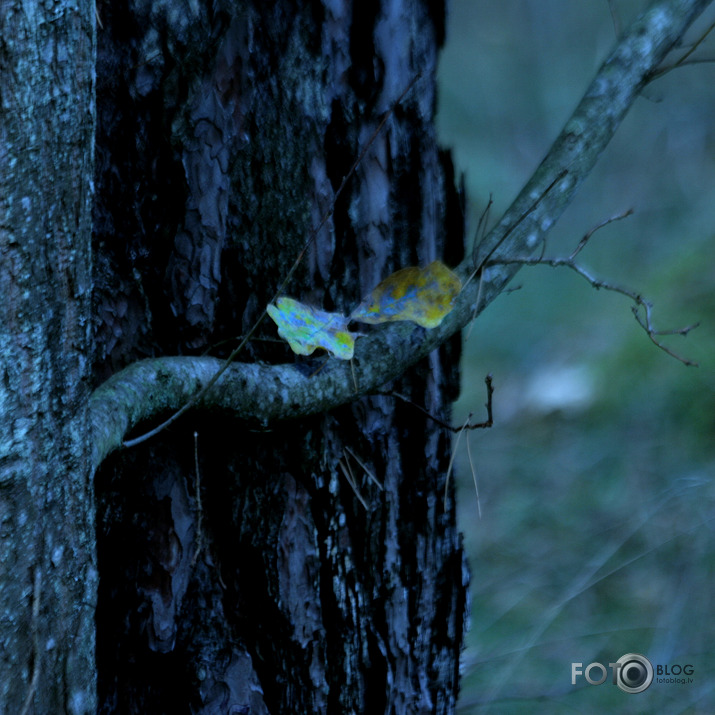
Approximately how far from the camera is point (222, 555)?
101cm

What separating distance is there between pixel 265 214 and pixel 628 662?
2.28 metres

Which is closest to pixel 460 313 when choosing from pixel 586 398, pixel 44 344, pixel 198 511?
pixel 198 511

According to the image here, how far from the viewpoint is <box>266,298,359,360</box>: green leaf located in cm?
86

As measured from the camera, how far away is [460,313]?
99cm

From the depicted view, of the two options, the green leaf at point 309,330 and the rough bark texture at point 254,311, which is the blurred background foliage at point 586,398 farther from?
the green leaf at point 309,330

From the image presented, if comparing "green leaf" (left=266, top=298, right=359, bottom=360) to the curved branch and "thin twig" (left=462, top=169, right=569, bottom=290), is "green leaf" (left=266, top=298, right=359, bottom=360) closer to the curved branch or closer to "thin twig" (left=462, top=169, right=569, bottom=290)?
the curved branch

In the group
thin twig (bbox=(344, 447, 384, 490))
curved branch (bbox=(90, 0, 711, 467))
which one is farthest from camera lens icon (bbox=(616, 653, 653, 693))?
curved branch (bbox=(90, 0, 711, 467))

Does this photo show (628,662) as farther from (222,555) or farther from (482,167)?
(482,167)

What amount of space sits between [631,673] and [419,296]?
94.1 inches

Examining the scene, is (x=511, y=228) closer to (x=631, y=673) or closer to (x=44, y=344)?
(x=44, y=344)

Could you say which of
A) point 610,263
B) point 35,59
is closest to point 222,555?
point 35,59
